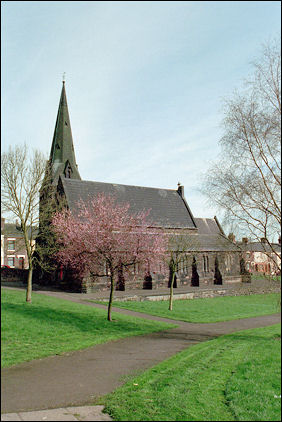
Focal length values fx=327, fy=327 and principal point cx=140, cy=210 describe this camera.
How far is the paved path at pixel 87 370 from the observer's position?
3.60 metres

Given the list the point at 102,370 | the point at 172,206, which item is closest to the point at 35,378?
the point at 102,370

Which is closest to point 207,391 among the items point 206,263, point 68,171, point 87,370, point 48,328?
point 87,370

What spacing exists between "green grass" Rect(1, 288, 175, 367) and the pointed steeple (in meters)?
31.9

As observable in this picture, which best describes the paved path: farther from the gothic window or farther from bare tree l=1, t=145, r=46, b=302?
the gothic window

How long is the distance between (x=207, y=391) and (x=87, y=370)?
9.20 feet

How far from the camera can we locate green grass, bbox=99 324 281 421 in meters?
5.12

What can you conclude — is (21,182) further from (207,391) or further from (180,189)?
(180,189)

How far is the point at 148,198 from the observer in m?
49.7

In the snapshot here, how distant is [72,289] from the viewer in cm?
3638

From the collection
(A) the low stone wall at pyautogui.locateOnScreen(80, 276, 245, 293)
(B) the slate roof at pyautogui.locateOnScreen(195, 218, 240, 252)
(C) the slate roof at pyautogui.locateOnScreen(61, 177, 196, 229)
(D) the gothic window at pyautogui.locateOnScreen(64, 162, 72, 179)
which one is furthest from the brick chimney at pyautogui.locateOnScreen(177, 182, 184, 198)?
(D) the gothic window at pyautogui.locateOnScreen(64, 162, 72, 179)

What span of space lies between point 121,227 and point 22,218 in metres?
5.00

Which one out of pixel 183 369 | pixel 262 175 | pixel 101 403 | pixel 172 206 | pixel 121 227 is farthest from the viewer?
pixel 172 206

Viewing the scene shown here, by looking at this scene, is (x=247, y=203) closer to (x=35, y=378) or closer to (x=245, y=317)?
(x=35, y=378)

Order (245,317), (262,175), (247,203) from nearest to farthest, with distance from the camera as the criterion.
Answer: (262,175), (247,203), (245,317)
